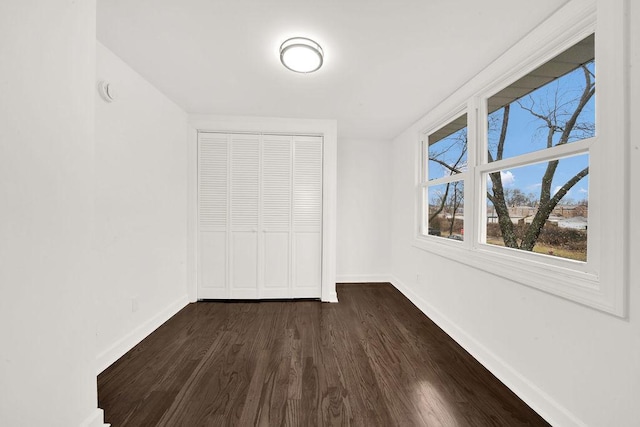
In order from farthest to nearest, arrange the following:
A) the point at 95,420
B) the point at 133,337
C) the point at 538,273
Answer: the point at 133,337, the point at 538,273, the point at 95,420

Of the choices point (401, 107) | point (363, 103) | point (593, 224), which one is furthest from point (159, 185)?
point (593, 224)

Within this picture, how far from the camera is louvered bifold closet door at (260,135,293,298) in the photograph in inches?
130

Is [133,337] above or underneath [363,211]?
underneath

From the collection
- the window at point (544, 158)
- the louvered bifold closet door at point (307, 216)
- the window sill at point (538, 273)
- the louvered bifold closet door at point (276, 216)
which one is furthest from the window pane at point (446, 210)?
the louvered bifold closet door at point (276, 216)

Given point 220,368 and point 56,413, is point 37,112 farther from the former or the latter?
point 220,368

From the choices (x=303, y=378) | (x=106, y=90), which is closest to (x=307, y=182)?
(x=106, y=90)

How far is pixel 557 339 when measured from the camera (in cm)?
143

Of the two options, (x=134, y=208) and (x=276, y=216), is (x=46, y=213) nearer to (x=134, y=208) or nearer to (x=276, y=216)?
(x=134, y=208)

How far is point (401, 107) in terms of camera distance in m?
2.86

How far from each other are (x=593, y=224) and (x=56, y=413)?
270 cm

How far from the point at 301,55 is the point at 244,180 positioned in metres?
1.82

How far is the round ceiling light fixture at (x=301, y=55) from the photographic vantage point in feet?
5.79

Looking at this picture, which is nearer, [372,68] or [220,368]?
[220,368]

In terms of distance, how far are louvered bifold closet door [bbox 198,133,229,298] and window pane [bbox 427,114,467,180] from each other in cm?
266
